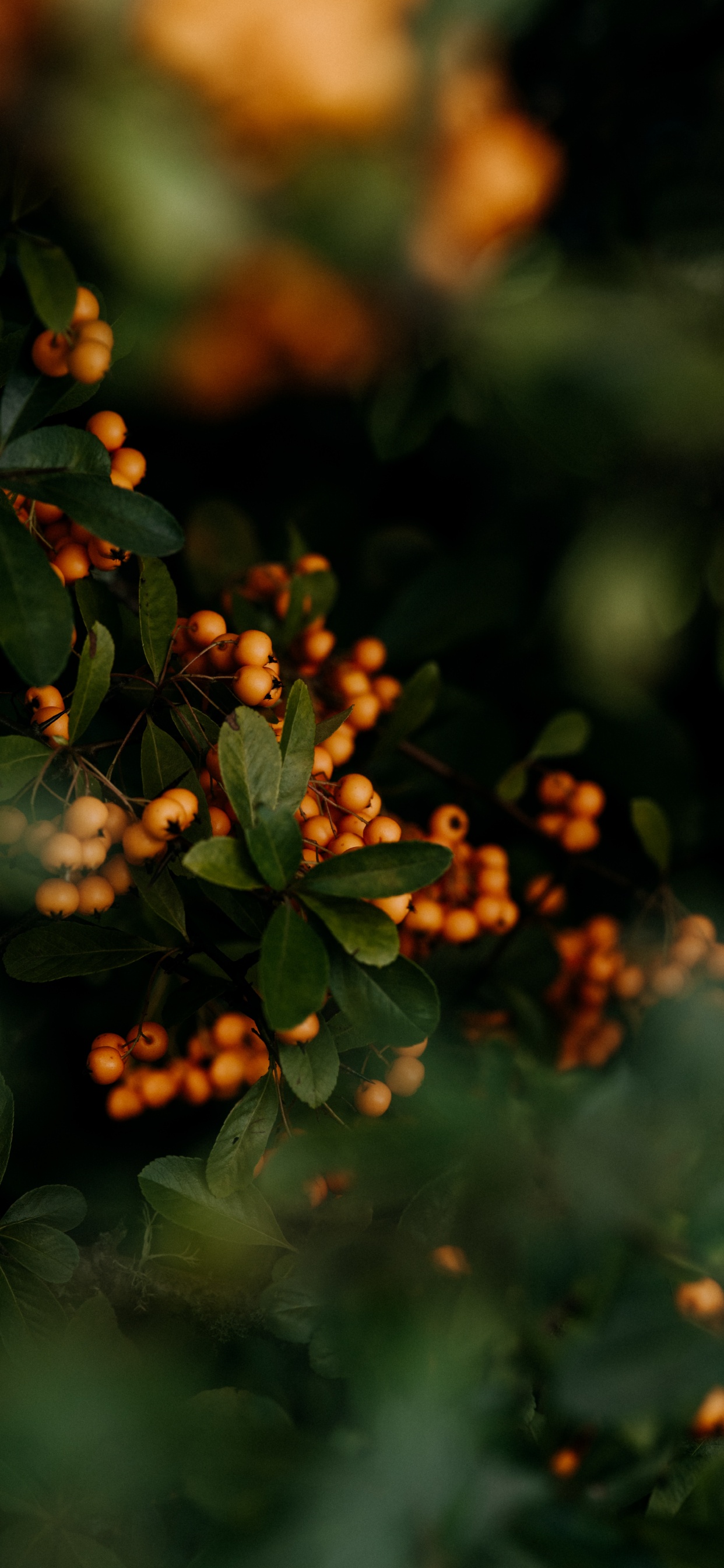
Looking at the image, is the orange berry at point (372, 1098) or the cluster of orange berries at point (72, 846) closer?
the cluster of orange berries at point (72, 846)

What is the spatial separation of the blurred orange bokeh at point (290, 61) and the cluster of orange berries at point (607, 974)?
0.95 meters

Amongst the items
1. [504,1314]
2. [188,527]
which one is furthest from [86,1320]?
[188,527]

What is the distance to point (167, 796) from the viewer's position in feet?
2.30

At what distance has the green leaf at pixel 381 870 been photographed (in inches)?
26.6

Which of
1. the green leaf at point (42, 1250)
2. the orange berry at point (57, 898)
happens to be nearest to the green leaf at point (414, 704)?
the orange berry at point (57, 898)

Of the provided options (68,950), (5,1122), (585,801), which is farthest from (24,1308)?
(585,801)

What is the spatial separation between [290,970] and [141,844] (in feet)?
0.53

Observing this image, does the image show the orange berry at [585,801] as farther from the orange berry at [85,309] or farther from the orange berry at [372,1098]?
the orange berry at [85,309]

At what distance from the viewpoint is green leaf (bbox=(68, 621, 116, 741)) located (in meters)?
0.69

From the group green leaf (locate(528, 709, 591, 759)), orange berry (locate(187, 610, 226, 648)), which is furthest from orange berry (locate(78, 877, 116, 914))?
green leaf (locate(528, 709, 591, 759))

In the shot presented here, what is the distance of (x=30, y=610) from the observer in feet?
2.12

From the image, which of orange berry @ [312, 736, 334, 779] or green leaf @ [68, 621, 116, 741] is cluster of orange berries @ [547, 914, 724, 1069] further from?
green leaf @ [68, 621, 116, 741]

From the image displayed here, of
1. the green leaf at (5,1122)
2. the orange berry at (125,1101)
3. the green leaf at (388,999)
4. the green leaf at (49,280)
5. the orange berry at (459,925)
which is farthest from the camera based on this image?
the orange berry at (459,925)

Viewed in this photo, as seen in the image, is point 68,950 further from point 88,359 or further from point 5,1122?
point 88,359
